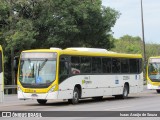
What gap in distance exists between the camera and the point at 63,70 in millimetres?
24297

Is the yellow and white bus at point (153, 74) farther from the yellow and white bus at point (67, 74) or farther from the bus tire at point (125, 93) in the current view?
the yellow and white bus at point (67, 74)

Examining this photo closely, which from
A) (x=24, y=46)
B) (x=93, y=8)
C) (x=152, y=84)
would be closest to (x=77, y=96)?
(x=152, y=84)

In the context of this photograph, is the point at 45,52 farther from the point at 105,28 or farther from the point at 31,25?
the point at 105,28

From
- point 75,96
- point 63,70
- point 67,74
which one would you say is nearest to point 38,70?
point 63,70

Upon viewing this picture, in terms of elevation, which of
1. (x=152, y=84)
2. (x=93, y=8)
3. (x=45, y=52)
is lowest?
(x=152, y=84)

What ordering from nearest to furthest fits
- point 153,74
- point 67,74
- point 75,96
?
point 67,74
point 75,96
point 153,74

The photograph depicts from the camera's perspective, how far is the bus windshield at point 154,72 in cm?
3809

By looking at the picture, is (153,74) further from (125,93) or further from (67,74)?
(67,74)

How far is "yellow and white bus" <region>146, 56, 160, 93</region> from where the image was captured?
124 ft

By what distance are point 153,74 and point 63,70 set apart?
15486 mm

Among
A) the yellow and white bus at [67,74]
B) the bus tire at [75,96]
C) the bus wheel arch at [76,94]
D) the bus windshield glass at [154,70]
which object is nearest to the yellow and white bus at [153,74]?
the bus windshield glass at [154,70]

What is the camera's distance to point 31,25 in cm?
4338

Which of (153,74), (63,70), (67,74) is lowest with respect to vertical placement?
(153,74)

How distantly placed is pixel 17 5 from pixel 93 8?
22.8 feet
